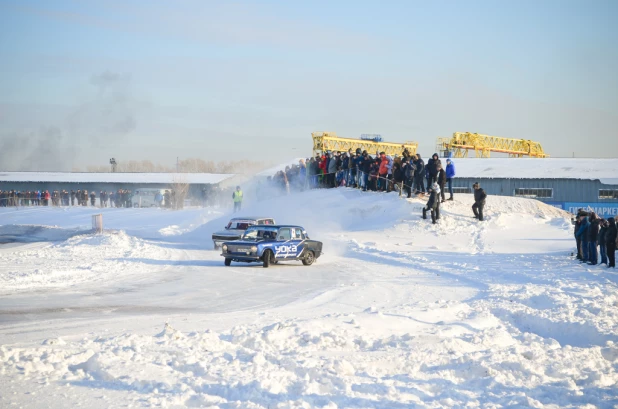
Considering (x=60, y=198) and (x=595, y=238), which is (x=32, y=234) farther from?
(x=60, y=198)

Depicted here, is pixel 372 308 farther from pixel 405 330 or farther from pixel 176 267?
pixel 176 267

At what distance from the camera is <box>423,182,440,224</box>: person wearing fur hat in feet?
93.4

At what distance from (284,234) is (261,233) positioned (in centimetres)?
77

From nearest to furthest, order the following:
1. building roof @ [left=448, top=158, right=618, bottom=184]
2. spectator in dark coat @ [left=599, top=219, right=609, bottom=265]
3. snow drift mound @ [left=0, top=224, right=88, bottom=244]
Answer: spectator in dark coat @ [left=599, top=219, right=609, bottom=265] → snow drift mound @ [left=0, top=224, right=88, bottom=244] → building roof @ [left=448, top=158, right=618, bottom=184]

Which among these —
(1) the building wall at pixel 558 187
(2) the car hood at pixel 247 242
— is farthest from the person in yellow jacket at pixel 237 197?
(2) the car hood at pixel 247 242

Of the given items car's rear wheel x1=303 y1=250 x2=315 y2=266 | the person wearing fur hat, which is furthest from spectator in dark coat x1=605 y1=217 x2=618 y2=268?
the person wearing fur hat

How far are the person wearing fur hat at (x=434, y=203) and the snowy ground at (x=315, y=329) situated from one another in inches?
115

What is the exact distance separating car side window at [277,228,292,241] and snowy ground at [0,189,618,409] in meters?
0.93

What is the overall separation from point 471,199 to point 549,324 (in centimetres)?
2161

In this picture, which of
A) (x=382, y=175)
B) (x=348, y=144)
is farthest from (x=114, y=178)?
(x=382, y=175)

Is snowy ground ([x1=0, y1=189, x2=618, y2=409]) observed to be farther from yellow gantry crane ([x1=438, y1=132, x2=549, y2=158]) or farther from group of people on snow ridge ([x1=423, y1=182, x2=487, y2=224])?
yellow gantry crane ([x1=438, y1=132, x2=549, y2=158])

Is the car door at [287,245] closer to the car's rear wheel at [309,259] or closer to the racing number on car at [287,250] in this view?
the racing number on car at [287,250]

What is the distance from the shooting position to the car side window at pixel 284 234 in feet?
72.7

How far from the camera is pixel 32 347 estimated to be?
9289 millimetres
